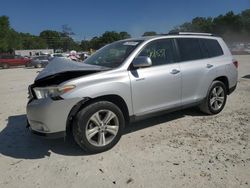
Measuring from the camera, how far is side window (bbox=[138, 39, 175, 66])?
489 cm

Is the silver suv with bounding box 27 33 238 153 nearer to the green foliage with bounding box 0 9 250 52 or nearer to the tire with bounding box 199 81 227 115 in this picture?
the tire with bounding box 199 81 227 115

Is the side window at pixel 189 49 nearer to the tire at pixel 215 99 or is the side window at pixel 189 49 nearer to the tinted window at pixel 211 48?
the tinted window at pixel 211 48

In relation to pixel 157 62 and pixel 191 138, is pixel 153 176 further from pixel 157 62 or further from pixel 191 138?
pixel 157 62

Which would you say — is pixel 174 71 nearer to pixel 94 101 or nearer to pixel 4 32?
pixel 94 101

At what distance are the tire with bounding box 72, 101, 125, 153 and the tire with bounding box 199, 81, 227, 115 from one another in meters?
2.29

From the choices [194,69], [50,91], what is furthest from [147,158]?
[194,69]

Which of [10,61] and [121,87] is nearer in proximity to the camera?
[121,87]

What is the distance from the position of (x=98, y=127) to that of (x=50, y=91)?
35.3 inches

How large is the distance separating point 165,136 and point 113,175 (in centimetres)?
157

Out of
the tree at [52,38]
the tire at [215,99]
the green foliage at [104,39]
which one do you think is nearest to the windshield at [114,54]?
the tire at [215,99]

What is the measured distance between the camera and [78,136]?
4.09 meters

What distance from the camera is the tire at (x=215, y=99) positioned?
589 centimetres

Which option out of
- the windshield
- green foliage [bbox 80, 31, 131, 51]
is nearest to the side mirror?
the windshield

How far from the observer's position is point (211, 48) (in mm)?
6000
